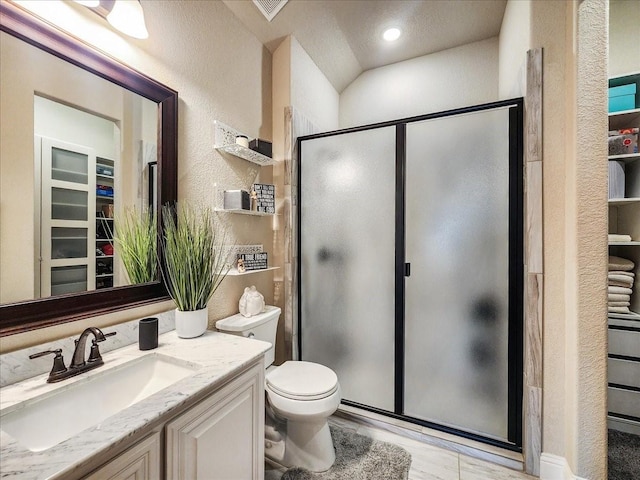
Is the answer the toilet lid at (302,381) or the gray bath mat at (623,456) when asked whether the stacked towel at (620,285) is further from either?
the toilet lid at (302,381)

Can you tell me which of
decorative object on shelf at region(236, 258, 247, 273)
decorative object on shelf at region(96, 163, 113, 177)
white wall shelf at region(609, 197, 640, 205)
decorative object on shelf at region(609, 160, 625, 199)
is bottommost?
decorative object on shelf at region(236, 258, 247, 273)

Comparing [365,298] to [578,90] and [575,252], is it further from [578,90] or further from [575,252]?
[578,90]

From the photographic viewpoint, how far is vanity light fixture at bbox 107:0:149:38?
1164 millimetres

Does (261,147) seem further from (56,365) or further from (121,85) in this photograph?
(56,365)

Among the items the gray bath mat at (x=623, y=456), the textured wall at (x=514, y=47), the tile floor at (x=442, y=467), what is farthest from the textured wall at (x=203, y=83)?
the gray bath mat at (x=623, y=456)

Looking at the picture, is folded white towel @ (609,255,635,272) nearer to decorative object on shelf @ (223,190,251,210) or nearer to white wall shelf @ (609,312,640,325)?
white wall shelf @ (609,312,640,325)

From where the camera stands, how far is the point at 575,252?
1.34 m

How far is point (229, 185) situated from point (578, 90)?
6.13 feet

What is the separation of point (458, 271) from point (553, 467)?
1051 millimetres

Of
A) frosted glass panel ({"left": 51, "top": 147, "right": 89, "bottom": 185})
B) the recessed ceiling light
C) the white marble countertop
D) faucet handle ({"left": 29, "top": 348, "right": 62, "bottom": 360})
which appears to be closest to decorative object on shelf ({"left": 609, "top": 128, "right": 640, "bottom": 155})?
the recessed ceiling light

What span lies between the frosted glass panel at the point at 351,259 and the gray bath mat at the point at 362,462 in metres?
0.28

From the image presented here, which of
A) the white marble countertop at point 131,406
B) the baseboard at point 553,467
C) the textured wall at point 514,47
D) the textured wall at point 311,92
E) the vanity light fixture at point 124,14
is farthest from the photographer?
the textured wall at point 311,92

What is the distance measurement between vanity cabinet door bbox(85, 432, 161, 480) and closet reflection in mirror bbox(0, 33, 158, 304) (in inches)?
26.0

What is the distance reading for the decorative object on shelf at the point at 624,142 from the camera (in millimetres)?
1782
